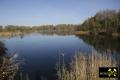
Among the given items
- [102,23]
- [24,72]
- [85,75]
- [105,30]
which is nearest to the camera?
[85,75]

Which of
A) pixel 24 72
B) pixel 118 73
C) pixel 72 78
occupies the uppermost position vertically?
pixel 118 73

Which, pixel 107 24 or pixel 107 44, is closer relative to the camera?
pixel 107 44

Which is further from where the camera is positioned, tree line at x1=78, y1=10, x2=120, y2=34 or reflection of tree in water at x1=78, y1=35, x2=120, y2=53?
tree line at x1=78, y1=10, x2=120, y2=34

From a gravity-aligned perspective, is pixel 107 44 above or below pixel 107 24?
below

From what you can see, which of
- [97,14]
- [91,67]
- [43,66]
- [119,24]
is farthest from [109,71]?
[97,14]

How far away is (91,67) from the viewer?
548 centimetres

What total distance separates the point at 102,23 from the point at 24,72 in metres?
28.9

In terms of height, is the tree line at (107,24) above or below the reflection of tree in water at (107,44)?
above

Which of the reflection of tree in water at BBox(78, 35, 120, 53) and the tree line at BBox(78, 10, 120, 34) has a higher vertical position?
the tree line at BBox(78, 10, 120, 34)

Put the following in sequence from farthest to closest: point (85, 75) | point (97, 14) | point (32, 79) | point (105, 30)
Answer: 1. point (97, 14)
2. point (105, 30)
3. point (32, 79)
4. point (85, 75)

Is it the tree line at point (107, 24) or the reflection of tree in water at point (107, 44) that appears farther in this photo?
the tree line at point (107, 24)

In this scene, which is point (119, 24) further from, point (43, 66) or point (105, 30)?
point (43, 66)

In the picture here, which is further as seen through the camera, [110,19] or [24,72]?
[110,19]

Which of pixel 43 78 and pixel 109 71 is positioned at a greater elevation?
pixel 109 71
